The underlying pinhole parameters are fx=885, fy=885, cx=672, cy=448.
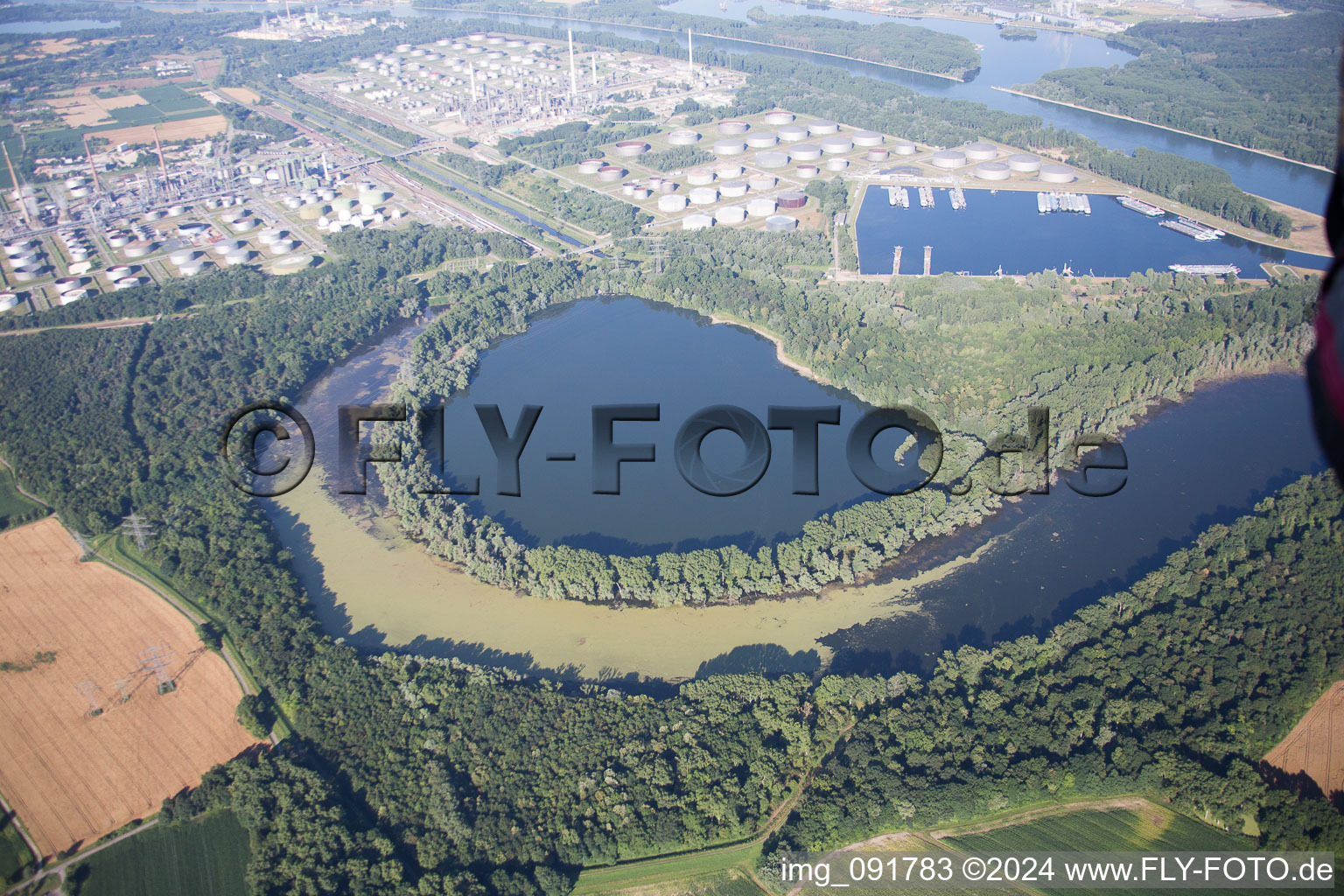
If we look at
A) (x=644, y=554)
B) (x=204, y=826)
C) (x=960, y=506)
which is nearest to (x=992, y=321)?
(x=960, y=506)

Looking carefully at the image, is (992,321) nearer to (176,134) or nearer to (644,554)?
(644,554)

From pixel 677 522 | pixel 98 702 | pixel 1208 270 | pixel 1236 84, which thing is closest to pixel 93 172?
pixel 98 702

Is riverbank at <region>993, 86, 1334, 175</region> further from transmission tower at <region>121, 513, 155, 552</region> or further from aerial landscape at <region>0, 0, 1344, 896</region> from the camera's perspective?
transmission tower at <region>121, 513, 155, 552</region>

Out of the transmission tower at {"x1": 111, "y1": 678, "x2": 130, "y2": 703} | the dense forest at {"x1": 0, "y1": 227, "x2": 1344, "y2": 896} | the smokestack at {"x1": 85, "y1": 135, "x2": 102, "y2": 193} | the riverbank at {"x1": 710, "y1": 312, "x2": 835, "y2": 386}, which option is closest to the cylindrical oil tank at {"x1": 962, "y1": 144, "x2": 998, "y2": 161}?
the riverbank at {"x1": 710, "y1": 312, "x2": 835, "y2": 386}

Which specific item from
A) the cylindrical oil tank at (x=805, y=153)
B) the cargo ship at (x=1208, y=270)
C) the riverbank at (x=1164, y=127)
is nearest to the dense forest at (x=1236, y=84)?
the riverbank at (x=1164, y=127)

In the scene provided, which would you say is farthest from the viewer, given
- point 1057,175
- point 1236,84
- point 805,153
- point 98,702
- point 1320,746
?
point 1236,84

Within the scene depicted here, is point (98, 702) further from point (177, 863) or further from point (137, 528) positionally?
point (137, 528)

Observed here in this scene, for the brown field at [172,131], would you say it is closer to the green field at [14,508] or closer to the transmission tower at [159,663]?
the green field at [14,508]
